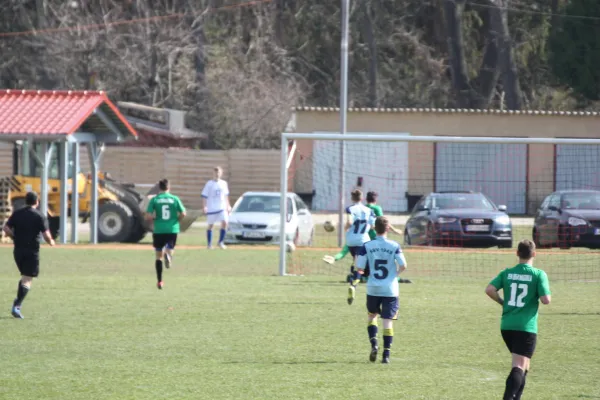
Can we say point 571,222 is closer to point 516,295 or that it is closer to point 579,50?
point 516,295

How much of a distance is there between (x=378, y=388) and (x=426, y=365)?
1.39m

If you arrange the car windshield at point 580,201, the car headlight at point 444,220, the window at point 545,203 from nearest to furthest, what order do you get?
the car windshield at point 580,201
the car headlight at point 444,220
the window at point 545,203

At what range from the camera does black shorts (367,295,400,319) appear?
35.4 ft

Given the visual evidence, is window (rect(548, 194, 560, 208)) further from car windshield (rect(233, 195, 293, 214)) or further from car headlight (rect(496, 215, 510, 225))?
car windshield (rect(233, 195, 293, 214))

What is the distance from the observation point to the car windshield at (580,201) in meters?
23.0

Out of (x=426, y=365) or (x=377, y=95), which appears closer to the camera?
(x=426, y=365)

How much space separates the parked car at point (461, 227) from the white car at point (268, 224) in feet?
10.3

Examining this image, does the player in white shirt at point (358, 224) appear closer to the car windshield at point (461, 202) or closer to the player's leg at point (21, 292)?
the player's leg at point (21, 292)

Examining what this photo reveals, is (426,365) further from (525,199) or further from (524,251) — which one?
(525,199)

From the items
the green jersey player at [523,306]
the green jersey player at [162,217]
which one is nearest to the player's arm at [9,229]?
the green jersey player at [162,217]

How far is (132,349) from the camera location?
11.4m

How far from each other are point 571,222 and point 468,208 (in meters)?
2.42

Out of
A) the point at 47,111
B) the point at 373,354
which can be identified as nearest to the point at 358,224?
the point at 373,354

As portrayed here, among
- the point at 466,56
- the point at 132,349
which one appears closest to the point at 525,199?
the point at 132,349
